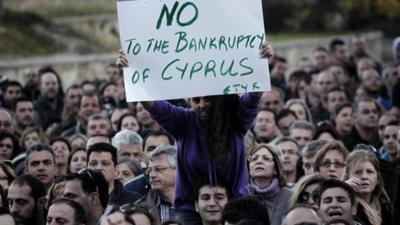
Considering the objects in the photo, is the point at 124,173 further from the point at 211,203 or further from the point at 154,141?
the point at 211,203

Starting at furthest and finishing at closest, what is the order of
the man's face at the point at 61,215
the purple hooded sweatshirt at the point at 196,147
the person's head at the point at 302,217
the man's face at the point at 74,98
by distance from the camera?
the man's face at the point at 74,98 < the purple hooded sweatshirt at the point at 196,147 < the man's face at the point at 61,215 < the person's head at the point at 302,217

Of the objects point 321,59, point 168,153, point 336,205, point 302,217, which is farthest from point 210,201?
point 321,59

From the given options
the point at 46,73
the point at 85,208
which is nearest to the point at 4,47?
the point at 46,73

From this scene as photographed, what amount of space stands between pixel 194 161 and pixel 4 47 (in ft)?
73.3

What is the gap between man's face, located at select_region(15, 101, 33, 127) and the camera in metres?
20.3

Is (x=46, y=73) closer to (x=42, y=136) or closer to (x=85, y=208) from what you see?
(x=42, y=136)

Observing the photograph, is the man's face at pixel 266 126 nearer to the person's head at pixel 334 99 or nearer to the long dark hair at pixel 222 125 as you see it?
the person's head at pixel 334 99

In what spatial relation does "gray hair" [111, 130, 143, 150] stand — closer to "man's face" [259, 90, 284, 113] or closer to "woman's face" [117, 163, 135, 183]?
"woman's face" [117, 163, 135, 183]

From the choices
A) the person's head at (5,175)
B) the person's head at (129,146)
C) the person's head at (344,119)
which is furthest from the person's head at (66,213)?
the person's head at (344,119)

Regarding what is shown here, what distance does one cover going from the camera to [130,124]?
60.4 feet

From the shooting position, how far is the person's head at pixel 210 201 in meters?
12.5

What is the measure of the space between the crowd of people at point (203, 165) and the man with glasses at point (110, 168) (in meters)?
0.01

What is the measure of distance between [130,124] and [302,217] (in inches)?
288

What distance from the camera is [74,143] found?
57.9 feet
